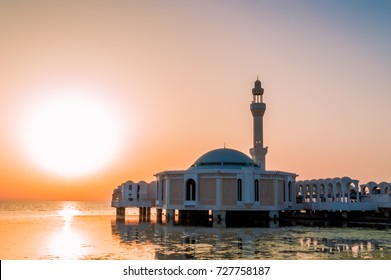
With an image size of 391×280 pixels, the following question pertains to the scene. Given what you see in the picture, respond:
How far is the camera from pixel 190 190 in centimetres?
6919

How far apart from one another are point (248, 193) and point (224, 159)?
25.1ft

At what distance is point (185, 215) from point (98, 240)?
37217 mm

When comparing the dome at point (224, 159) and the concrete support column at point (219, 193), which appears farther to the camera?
the dome at point (224, 159)

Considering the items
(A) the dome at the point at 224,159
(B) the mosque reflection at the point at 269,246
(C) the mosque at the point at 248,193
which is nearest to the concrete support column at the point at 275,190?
(C) the mosque at the point at 248,193

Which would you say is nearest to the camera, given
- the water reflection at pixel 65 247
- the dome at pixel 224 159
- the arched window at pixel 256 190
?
the water reflection at pixel 65 247

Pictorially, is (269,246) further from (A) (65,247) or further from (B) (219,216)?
(B) (219,216)

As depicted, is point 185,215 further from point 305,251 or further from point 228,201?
point 305,251

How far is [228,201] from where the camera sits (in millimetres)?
67625

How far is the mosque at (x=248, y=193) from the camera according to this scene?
67750 mm

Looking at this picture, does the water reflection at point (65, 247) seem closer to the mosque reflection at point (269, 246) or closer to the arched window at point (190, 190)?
the mosque reflection at point (269, 246)

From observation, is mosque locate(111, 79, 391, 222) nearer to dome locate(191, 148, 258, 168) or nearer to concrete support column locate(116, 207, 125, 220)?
dome locate(191, 148, 258, 168)

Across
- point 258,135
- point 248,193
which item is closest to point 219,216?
point 248,193

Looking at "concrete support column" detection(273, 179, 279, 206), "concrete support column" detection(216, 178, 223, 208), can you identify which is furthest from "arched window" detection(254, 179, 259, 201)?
"concrete support column" detection(216, 178, 223, 208)
